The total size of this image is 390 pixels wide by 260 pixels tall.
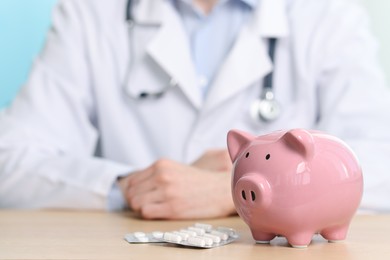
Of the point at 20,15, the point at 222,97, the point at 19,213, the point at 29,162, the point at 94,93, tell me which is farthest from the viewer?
the point at 20,15

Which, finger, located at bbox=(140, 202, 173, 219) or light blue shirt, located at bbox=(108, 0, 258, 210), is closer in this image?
finger, located at bbox=(140, 202, 173, 219)

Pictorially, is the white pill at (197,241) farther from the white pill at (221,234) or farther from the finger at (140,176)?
the finger at (140,176)

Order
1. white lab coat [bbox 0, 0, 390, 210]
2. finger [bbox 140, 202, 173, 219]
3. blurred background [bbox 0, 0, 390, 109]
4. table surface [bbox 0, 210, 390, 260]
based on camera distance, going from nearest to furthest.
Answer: table surface [bbox 0, 210, 390, 260]
finger [bbox 140, 202, 173, 219]
white lab coat [bbox 0, 0, 390, 210]
blurred background [bbox 0, 0, 390, 109]

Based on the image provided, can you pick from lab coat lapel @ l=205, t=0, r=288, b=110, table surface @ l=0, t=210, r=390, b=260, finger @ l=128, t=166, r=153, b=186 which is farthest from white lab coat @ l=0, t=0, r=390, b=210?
table surface @ l=0, t=210, r=390, b=260

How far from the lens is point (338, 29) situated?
50.8 inches

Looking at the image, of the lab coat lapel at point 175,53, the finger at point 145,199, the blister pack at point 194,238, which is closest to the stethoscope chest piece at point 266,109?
the lab coat lapel at point 175,53

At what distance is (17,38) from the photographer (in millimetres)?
1658

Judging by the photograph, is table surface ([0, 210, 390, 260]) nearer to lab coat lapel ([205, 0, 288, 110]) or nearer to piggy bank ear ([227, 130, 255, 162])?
piggy bank ear ([227, 130, 255, 162])

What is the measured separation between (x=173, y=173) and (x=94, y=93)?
44cm

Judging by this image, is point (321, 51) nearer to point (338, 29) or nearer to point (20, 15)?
point (338, 29)

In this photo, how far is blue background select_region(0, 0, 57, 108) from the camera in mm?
1637

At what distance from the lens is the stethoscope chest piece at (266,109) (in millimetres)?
1230

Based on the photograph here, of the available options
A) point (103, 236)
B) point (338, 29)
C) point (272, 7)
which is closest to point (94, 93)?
point (272, 7)

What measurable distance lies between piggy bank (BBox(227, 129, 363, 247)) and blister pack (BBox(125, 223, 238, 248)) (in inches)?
1.3
